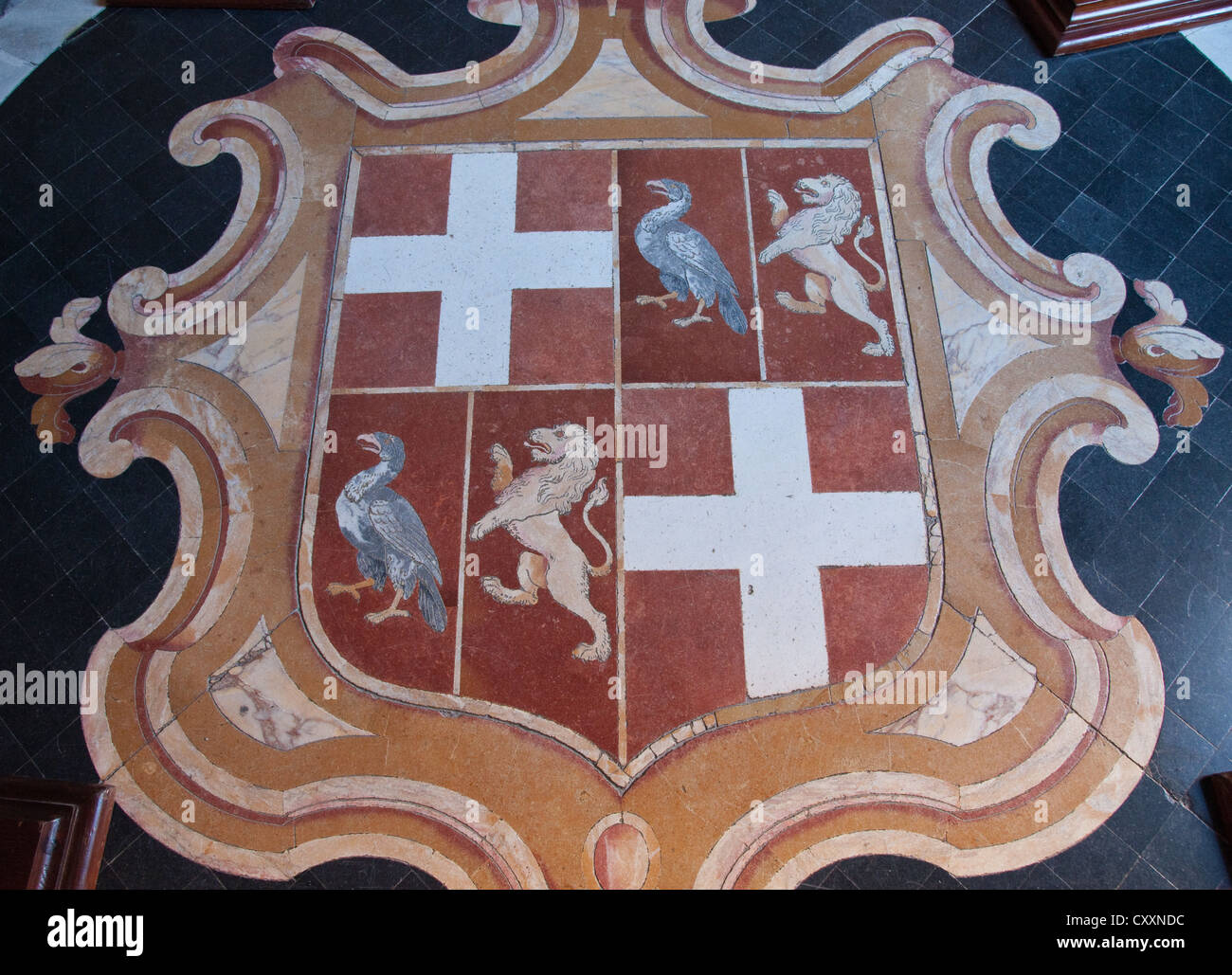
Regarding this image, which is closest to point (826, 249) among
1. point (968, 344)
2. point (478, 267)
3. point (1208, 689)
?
point (968, 344)

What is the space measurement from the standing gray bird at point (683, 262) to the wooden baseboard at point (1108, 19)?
2.49 meters

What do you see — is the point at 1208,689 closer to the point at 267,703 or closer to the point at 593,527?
the point at 593,527

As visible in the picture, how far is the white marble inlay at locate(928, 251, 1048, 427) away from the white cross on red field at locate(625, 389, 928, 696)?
673 millimetres

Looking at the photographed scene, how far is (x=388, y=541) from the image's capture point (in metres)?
3.85

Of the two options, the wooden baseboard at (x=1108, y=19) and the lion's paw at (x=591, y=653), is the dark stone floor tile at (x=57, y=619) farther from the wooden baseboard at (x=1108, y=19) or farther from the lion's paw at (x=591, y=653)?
the wooden baseboard at (x=1108, y=19)

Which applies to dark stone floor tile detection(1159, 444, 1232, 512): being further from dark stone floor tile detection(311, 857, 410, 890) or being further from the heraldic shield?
dark stone floor tile detection(311, 857, 410, 890)

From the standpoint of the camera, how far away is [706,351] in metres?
4.14

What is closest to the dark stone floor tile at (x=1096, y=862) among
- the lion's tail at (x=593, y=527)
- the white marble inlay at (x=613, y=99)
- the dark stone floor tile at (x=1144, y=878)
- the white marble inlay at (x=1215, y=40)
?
the dark stone floor tile at (x=1144, y=878)

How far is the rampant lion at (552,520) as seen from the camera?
3748 mm

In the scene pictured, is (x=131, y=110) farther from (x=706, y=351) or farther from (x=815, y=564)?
(x=815, y=564)

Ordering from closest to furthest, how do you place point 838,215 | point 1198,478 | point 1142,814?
point 1142,814, point 1198,478, point 838,215

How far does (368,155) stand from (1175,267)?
14.7 feet

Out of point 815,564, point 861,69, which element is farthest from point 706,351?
point 861,69

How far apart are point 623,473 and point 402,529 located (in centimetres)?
107
